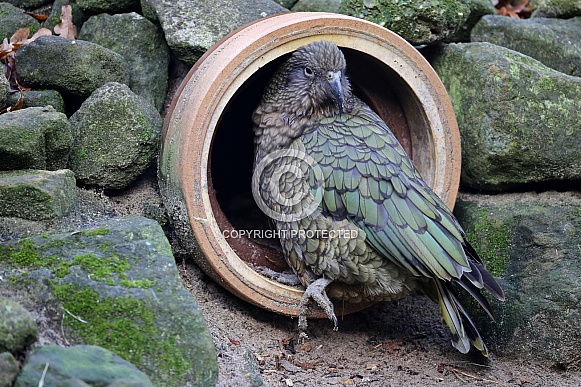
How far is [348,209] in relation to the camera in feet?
11.4

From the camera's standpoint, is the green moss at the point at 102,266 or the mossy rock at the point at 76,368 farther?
the green moss at the point at 102,266

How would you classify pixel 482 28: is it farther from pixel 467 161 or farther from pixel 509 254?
pixel 509 254

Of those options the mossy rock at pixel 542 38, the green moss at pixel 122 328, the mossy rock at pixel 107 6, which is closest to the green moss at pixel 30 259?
the green moss at pixel 122 328

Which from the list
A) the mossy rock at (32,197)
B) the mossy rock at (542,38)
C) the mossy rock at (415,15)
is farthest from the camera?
the mossy rock at (542,38)

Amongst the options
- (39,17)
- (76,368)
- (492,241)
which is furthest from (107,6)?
(76,368)

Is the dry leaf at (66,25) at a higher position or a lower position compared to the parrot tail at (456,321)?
higher

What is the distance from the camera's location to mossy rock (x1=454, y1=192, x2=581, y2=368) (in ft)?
11.5

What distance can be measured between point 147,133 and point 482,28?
2501 millimetres

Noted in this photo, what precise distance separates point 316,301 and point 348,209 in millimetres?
559

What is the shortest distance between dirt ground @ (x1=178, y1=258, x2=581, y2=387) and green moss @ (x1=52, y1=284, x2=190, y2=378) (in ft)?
2.05

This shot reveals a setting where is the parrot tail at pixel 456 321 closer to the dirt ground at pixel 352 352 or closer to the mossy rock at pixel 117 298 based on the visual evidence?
the dirt ground at pixel 352 352

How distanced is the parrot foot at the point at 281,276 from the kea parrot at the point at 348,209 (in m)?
0.09

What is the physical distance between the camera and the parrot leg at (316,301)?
3621 mm

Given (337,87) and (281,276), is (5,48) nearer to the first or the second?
(337,87)
